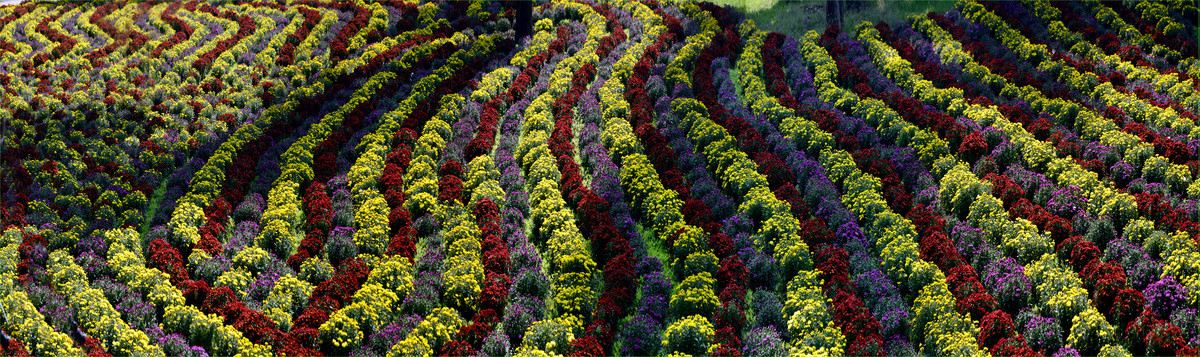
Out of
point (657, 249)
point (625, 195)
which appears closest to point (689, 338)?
point (657, 249)

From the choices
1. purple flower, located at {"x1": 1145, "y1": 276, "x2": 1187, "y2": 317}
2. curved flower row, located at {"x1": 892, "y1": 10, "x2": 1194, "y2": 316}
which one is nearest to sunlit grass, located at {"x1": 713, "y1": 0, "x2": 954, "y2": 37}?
curved flower row, located at {"x1": 892, "y1": 10, "x2": 1194, "y2": 316}

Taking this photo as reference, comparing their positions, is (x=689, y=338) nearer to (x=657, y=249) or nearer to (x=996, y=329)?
(x=657, y=249)

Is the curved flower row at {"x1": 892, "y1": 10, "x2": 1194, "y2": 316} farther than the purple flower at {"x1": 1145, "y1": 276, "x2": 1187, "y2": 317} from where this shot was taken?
Yes

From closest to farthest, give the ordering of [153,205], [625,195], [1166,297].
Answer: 1. [1166,297]
2. [625,195]
3. [153,205]

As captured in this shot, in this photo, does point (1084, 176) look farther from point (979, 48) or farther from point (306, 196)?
point (306, 196)

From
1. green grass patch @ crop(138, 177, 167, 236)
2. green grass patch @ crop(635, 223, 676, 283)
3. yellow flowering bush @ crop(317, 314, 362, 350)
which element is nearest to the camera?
yellow flowering bush @ crop(317, 314, 362, 350)

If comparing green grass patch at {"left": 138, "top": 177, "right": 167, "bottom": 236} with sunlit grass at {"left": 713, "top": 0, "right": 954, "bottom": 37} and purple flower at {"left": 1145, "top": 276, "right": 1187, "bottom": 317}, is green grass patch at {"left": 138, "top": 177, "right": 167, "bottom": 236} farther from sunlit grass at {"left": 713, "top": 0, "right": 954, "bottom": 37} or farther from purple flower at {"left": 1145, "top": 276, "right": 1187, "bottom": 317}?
sunlit grass at {"left": 713, "top": 0, "right": 954, "bottom": 37}

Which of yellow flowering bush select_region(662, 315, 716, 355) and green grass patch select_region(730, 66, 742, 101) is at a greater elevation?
yellow flowering bush select_region(662, 315, 716, 355)

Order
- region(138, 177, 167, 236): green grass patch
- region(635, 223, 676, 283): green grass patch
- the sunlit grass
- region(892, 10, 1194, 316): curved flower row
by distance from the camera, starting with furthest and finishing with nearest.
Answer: the sunlit grass < region(138, 177, 167, 236): green grass patch < region(635, 223, 676, 283): green grass patch < region(892, 10, 1194, 316): curved flower row
